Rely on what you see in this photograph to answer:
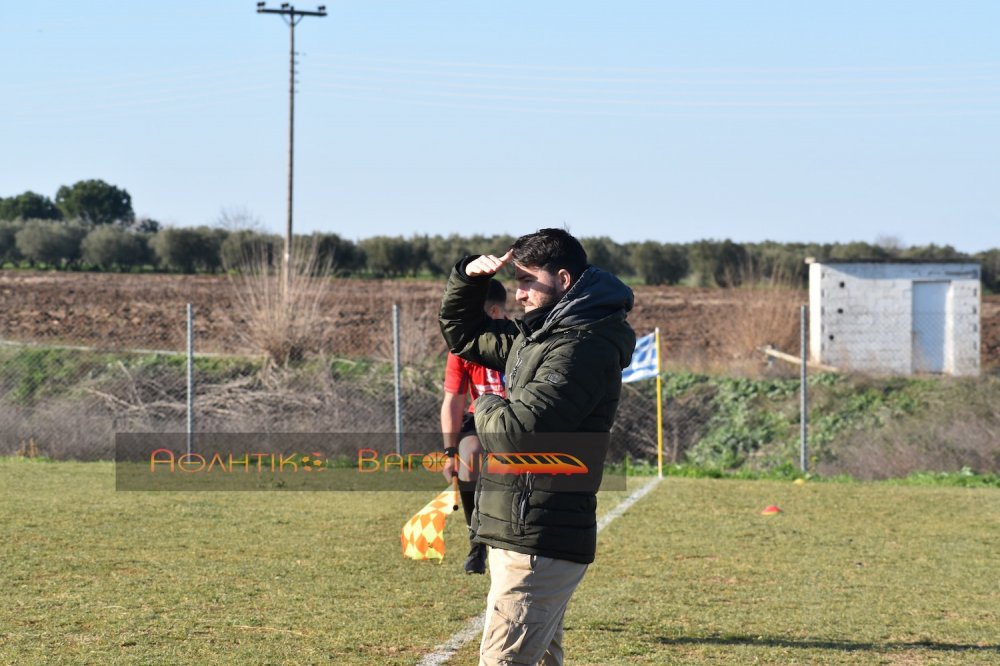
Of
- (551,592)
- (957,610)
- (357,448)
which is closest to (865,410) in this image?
(357,448)

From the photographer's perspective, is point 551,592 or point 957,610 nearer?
point 551,592

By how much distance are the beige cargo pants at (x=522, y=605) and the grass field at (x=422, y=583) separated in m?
2.11

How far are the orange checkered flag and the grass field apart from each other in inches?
8.7

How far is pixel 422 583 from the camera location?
8.05 meters

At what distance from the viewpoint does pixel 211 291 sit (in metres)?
40.7

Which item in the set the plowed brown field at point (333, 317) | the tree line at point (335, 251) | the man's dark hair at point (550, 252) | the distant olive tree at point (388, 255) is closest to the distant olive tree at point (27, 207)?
the tree line at point (335, 251)

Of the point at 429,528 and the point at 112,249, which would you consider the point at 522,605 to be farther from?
the point at 112,249

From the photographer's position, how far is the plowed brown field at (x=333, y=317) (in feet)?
81.1

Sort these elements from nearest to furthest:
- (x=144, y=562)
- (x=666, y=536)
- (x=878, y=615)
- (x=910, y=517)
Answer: (x=878, y=615), (x=144, y=562), (x=666, y=536), (x=910, y=517)

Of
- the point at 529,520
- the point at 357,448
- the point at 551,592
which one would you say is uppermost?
the point at 529,520

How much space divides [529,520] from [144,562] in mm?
5294

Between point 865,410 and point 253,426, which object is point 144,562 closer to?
point 253,426

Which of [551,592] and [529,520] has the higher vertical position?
[529,520]

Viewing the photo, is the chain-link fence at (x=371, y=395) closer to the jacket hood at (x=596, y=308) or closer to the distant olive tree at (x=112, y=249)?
the jacket hood at (x=596, y=308)
